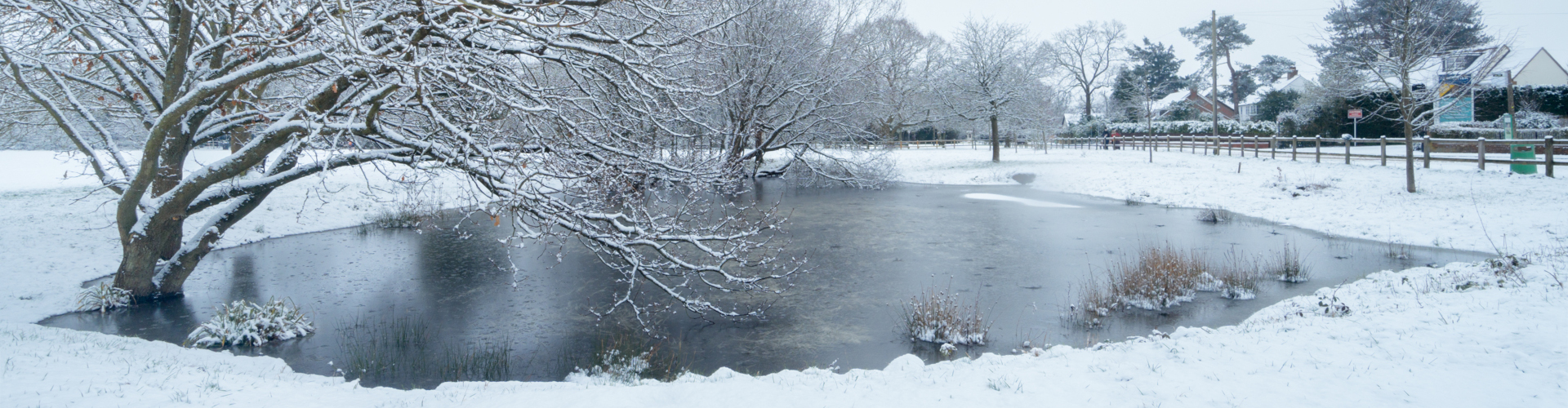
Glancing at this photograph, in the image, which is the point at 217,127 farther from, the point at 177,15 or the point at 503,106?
the point at 503,106

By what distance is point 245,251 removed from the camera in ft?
48.1

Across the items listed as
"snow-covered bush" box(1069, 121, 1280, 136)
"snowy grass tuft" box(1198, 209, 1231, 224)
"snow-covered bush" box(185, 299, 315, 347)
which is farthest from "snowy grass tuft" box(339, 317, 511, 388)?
"snow-covered bush" box(1069, 121, 1280, 136)

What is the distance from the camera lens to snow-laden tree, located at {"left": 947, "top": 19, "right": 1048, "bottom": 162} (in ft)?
111

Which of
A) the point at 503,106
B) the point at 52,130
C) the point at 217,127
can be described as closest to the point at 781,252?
the point at 503,106

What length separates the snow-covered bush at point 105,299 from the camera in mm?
9688

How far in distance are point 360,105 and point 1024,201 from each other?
17146 mm

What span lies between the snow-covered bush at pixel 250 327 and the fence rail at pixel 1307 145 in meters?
22.3

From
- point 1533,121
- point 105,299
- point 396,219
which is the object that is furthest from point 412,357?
point 1533,121

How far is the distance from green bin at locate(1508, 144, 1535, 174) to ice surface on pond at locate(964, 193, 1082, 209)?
913cm

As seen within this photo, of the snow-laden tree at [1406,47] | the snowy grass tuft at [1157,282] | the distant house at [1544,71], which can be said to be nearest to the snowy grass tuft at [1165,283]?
the snowy grass tuft at [1157,282]

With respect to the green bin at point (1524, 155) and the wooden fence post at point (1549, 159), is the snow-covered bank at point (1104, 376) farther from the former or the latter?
the green bin at point (1524, 155)

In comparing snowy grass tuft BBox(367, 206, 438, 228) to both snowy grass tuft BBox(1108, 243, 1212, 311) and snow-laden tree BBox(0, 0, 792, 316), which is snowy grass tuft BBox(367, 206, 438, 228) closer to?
snow-laden tree BBox(0, 0, 792, 316)

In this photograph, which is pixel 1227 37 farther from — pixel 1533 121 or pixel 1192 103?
pixel 1533 121

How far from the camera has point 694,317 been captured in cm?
941
